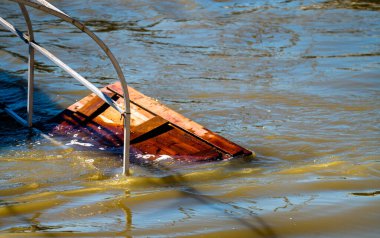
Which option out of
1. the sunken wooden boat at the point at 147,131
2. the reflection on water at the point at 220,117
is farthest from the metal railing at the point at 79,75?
the sunken wooden boat at the point at 147,131

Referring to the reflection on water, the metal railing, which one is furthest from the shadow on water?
the metal railing

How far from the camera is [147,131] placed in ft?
19.8

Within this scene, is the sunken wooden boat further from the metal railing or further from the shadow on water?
the metal railing

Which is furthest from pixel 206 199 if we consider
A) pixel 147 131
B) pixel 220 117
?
pixel 220 117

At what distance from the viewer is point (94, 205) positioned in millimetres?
4723

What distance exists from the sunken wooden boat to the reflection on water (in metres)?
0.17

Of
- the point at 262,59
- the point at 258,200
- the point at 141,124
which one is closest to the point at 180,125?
the point at 141,124

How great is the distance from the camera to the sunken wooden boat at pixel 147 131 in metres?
5.82

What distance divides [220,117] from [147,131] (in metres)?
1.84

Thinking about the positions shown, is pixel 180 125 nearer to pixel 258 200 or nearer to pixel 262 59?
pixel 258 200

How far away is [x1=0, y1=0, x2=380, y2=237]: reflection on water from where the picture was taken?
4.47 m

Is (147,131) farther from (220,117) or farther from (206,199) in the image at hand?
(220,117)

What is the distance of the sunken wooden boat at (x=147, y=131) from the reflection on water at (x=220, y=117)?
173mm

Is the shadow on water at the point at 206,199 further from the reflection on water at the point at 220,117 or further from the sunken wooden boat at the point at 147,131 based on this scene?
the sunken wooden boat at the point at 147,131
